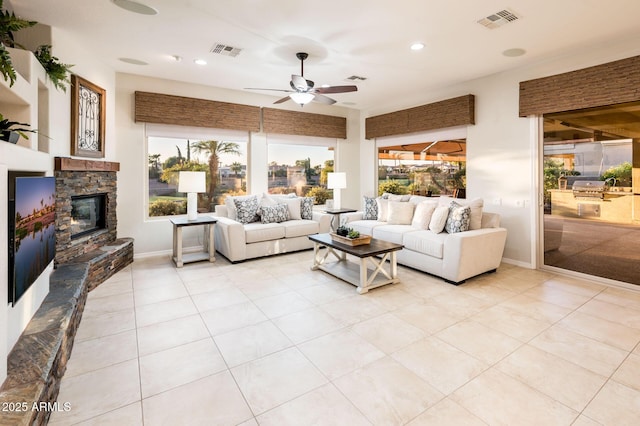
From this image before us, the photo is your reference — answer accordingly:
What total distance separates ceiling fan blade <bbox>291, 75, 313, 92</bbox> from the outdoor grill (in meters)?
3.77

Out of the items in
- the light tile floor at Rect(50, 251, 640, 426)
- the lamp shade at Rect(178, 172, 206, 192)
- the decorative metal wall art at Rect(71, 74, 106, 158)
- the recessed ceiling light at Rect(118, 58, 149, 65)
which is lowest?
the light tile floor at Rect(50, 251, 640, 426)

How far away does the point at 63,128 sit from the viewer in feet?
11.8

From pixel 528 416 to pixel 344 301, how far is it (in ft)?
6.12

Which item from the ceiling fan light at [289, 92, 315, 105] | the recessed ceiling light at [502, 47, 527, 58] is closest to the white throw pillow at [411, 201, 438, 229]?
the recessed ceiling light at [502, 47, 527, 58]

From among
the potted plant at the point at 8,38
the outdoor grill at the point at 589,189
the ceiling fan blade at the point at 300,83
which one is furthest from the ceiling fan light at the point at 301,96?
the outdoor grill at the point at 589,189

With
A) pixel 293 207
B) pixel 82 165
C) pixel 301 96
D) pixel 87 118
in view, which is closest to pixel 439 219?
pixel 301 96

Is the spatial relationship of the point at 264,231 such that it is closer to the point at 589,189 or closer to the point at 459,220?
the point at 459,220

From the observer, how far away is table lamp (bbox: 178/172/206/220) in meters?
4.87

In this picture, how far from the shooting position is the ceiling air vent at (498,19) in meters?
3.08

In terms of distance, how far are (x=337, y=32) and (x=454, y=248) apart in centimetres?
280

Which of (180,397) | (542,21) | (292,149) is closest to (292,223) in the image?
(292,149)

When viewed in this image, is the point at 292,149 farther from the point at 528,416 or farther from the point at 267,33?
the point at 528,416

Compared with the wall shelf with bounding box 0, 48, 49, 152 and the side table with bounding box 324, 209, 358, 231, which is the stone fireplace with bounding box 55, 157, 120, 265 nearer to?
the wall shelf with bounding box 0, 48, 49, 152

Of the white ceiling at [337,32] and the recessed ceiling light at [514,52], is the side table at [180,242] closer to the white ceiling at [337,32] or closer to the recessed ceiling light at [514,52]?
the white ceiling at [337,32]
